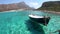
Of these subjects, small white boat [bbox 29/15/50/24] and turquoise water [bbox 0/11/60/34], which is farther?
small white boat [bbox 29/15/50/24]

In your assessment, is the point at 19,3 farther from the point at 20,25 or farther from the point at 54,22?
the point at 54,22

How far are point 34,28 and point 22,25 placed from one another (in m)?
0.17

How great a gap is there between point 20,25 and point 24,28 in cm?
6

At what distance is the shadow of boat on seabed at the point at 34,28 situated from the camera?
6.07 ft

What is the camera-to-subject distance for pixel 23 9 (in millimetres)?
1596

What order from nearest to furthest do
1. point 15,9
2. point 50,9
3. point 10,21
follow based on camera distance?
1. point 15,9
2. point 50,9
3. point 10,21

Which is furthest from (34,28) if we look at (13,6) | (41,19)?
(13,6)

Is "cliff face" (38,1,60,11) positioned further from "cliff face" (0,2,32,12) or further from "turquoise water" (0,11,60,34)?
"cliff face" (0,2,32,12)

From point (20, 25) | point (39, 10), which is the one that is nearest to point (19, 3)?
point (39, 10)

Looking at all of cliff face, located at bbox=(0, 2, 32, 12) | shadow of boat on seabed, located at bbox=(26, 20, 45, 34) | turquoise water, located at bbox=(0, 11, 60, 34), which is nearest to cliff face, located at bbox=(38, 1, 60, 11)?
turquoise water, located at bbox=(0, 11, 60, 34)

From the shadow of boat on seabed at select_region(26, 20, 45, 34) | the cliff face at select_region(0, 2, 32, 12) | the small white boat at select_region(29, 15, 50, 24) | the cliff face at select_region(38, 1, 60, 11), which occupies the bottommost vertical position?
the shadow of boat on seabed at select_region(26, 20, 45, 34)

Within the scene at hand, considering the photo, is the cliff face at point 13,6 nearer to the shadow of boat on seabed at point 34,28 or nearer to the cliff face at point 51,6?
the cliff face at point 51,6

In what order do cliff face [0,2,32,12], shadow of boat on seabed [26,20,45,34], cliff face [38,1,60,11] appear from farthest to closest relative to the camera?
shadow of boat on seabed [26,20,45,34], cliff face [38,1,60,11], cliff face [0,2,32,12]

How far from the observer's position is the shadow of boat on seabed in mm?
1850
